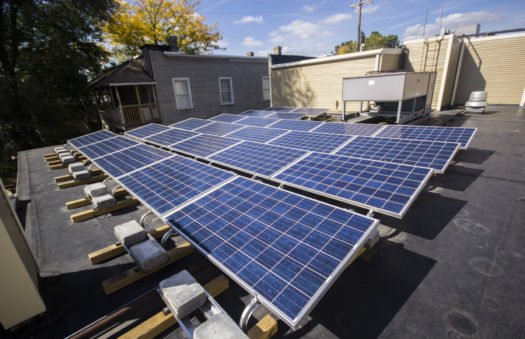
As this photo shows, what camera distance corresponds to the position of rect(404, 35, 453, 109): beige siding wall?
59.1 feet

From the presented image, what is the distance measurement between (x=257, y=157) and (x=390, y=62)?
1676 centimetres

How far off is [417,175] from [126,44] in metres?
37.8

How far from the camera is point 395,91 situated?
466 inches

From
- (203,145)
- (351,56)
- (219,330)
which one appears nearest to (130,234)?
(219,330)

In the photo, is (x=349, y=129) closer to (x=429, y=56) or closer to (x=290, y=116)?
(x=290, y=116)

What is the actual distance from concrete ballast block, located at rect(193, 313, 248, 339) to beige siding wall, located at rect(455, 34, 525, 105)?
26.9 m

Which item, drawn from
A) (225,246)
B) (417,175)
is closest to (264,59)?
(417,175)

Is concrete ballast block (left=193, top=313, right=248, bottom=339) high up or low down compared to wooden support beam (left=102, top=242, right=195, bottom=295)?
up

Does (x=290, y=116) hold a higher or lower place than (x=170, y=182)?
higher

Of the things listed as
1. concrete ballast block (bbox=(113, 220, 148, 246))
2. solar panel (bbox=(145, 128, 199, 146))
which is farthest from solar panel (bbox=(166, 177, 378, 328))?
solar panel (bbox=(145, 128, 199, 146))

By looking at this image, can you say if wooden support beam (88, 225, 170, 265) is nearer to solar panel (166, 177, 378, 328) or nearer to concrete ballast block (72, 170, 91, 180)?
solar panel (166, 177, 378, 328)

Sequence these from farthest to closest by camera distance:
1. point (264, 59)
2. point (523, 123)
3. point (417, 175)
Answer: point (264, 59)
point (523, 123)
point (417, 175)

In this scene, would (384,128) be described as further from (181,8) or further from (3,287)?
(181,8)

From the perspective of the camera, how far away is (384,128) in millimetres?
9391
